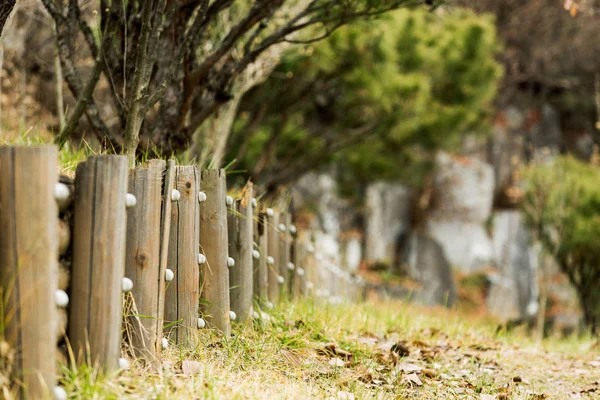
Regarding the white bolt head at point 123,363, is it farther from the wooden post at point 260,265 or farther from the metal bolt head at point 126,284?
the wooden post at point 260,265

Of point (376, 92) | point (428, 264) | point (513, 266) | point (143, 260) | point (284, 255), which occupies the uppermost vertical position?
point (376, 92)

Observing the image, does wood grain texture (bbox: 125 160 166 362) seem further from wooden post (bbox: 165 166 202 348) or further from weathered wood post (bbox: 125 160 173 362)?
wooden post (bbox: 165 166 202 348)

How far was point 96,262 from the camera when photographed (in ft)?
7.63

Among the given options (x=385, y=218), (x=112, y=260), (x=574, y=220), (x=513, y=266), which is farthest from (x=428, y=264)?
(x=112, y=260)

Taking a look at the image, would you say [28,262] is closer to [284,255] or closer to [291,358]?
[291,358]

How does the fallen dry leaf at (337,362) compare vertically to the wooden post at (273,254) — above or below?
below

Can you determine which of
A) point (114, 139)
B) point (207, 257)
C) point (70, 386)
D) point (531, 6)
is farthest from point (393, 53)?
point (531, 6)

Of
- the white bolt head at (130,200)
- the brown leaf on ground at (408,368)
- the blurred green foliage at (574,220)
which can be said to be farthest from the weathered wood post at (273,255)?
the blurred green foliage at (574,220)

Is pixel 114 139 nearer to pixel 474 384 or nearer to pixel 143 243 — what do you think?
pixel 143 243

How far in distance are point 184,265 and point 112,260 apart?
68cm

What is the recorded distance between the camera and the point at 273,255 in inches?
183

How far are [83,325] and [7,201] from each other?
1.79 feet

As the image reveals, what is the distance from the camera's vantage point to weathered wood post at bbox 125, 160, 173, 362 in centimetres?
262

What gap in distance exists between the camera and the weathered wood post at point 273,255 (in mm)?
4508
